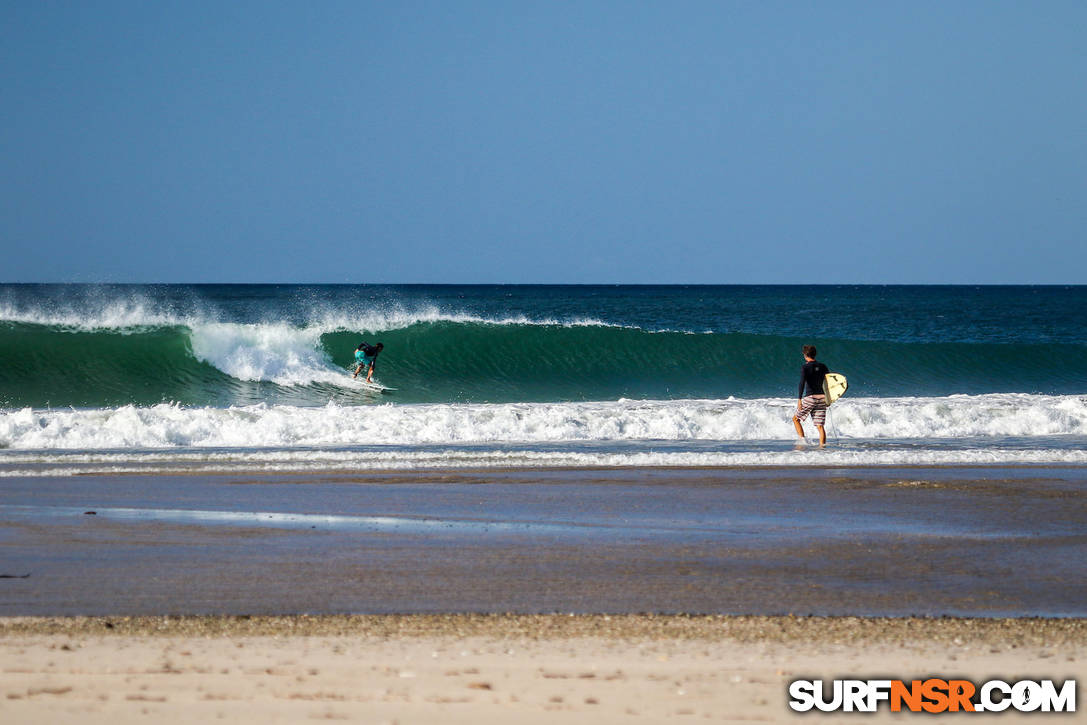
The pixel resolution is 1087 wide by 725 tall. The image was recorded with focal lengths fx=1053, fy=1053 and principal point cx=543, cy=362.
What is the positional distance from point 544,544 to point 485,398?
14.5 metres

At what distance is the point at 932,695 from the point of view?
13.7 feet

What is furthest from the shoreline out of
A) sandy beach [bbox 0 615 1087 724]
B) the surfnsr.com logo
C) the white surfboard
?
the white surfboard

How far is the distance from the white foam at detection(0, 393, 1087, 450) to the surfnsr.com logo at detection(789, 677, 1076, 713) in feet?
33.9

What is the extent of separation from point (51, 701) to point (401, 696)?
133 cm

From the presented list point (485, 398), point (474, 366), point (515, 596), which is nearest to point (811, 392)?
point (485, 398)

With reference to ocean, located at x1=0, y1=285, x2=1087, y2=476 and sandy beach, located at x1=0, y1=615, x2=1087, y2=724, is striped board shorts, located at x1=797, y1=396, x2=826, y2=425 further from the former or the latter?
sandy beach, located at x1=0, y1=615, x2=1087, y2=724

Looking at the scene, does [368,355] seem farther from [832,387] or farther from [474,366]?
[832,387]

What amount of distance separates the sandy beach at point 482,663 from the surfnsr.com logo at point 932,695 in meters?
0.07

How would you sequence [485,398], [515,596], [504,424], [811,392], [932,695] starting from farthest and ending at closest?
[485,398] < [504,424] < [811,392] < [515,596] < [932,695]

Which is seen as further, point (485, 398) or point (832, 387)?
point (485, 398)

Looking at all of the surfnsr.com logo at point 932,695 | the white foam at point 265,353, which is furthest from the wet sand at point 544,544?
the white foam at point 265,353

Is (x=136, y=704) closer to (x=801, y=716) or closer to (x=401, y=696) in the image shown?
(x=401, y=696)

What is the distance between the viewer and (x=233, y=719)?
3.86 meters

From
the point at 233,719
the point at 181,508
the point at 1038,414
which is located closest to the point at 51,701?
the point at 233,719
